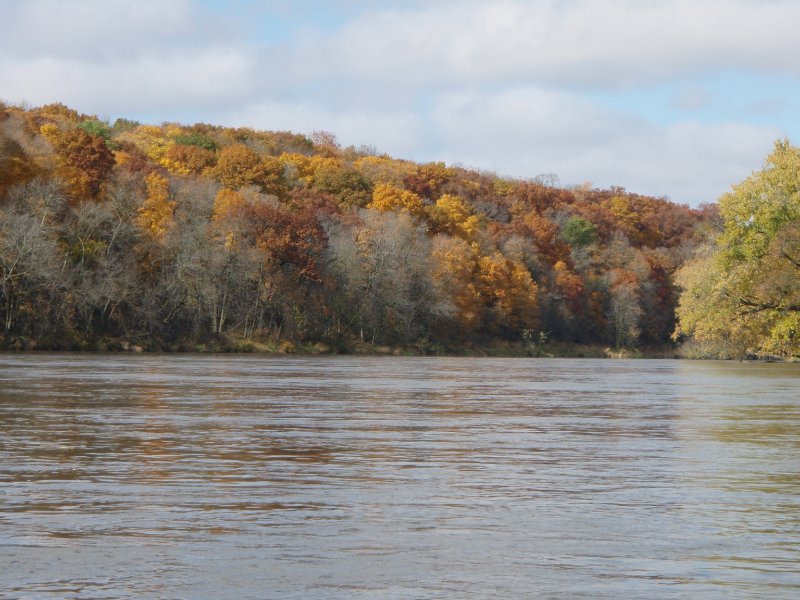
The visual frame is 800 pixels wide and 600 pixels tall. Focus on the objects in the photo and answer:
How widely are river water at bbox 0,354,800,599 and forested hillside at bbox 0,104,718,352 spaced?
51.3 m

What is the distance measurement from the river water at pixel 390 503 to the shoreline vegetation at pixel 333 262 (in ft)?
146

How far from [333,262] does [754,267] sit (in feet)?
126

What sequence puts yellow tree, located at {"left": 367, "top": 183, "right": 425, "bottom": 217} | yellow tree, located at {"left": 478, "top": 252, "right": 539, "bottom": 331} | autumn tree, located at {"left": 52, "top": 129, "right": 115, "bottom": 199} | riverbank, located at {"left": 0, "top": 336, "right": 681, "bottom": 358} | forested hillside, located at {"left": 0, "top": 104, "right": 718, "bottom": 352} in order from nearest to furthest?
riverbank, located at {"left": 0, "top": 336, "right": 681, "bottom": 358} → forested hillside, located at {"left": 0, "top": 104, "right": 718, "bottom": 352} → autumn tree, located at {"left": 52, "top": 129, "right": 115, "bottom": 199} → yellow tree, located at {"left": 478, "top": 252, "right": 539, "bottom": 331} → yellow tree, located at {"left": 367, "top": 183, "right": 425, "bottom": 217}

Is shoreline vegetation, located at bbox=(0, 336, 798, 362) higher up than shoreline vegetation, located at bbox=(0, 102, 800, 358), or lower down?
lower down

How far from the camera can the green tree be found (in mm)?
66375

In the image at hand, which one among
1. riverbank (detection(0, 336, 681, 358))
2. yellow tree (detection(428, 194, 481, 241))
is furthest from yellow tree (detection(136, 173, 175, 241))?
yellow tree (detection(428, 194, 481, 241))

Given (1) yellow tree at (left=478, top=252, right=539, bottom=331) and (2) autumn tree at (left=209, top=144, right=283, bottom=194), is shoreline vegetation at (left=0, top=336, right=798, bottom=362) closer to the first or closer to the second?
(1) yellow tree at (left=478, top=252, right=539, bottom=331)

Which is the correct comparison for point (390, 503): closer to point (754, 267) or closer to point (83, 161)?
point (754, 267)

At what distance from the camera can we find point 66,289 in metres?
73.2

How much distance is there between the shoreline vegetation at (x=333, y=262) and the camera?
226 feet

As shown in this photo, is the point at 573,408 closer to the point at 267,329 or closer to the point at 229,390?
the point at 229,390

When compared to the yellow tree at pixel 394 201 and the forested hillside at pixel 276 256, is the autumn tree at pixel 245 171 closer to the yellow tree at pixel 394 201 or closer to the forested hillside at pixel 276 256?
the forested hillside at pixel 276 256

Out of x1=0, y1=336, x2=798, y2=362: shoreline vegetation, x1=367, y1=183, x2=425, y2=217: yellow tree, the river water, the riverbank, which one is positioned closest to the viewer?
the river water

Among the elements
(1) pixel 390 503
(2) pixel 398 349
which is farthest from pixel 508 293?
(1) pixel 390 503
